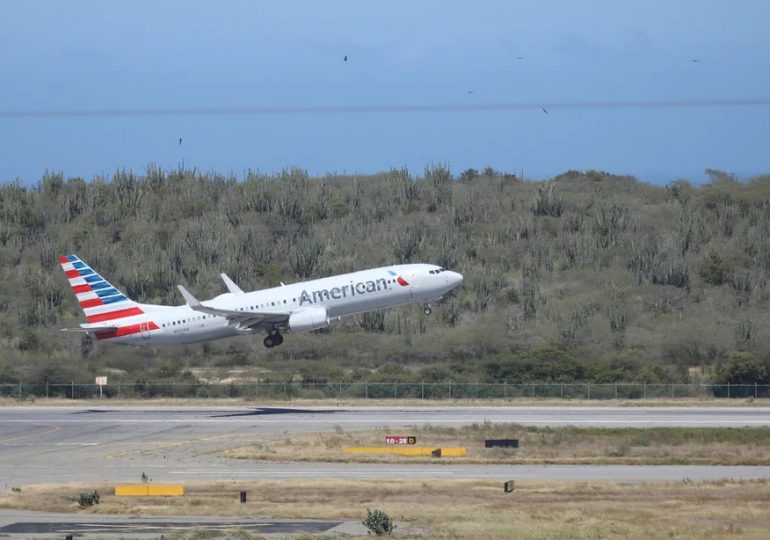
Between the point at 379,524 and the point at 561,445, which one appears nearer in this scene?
the point at 379,524

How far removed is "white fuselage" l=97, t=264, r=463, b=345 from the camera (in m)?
59.7

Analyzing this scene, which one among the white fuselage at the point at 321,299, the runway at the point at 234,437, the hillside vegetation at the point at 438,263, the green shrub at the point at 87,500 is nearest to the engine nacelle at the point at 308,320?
the white fuselage at the point at 321,299

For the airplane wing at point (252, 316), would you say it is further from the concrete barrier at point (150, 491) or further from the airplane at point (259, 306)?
the concrete barrier at point (150, 491)

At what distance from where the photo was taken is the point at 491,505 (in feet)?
95.3

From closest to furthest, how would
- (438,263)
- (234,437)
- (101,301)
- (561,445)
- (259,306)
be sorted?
(561,445) < (234,437) < (259,306) < (101,301) < (438,263)

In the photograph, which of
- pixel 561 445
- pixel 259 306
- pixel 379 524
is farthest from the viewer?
pixel 259 306

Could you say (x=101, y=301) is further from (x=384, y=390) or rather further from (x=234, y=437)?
(x=234, y=437)

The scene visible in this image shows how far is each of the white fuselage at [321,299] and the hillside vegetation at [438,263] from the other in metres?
7.64

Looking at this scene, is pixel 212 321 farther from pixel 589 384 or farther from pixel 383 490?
pixel 383 490

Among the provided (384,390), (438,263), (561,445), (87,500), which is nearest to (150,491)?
Result: (87,500)

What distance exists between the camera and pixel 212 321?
204ft

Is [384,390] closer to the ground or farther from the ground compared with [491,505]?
farther from the ground

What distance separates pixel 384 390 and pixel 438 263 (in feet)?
118

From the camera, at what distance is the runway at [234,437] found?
3519 cm
